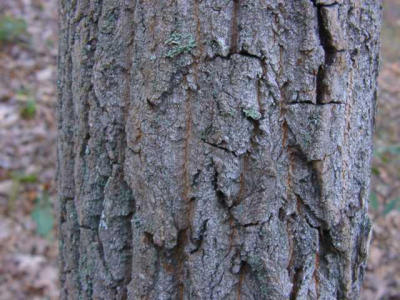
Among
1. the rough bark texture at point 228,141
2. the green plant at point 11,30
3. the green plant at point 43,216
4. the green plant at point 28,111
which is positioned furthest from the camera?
the green plant at point 11,30

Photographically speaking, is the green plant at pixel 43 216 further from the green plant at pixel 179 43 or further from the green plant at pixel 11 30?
the green plant at pixel 11 30

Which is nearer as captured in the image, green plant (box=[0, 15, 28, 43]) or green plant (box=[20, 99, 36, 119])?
green plant (box=[20, 99, 36, 119])

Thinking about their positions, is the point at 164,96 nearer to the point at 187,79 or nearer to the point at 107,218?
the point at 187,79

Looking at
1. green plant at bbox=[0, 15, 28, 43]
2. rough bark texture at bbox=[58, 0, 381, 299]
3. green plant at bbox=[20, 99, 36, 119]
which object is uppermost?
green plant at bbox=[0, 15, 28, 43]

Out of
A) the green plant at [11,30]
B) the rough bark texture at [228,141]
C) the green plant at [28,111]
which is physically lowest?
the rough bark texture at [228,141]

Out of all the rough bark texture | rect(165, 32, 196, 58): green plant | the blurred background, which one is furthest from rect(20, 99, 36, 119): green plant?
rect(165, 32, 196, 58): green plant

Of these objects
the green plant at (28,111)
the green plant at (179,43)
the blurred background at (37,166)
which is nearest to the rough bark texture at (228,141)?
the green plant at (179,43)

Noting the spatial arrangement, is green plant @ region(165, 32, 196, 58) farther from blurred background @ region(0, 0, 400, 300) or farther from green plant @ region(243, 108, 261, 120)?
blurred background @ region(0, 0, 400, 300)
